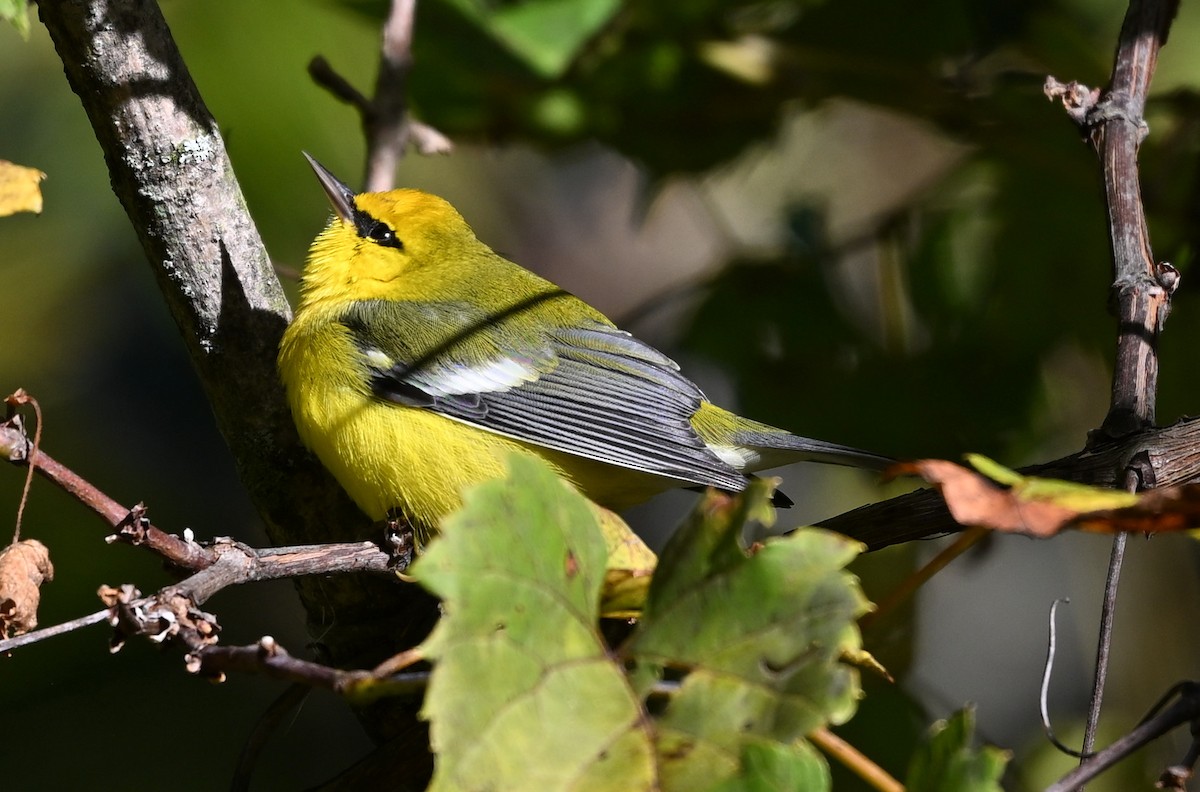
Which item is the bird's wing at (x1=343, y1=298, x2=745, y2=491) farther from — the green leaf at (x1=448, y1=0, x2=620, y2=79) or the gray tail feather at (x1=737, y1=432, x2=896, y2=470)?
the green leaf at (x1=448, y1=0, x2=620, y2=79)

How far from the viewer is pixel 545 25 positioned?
2693 millimetres

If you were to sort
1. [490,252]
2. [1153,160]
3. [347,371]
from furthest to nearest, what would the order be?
[490,252] < [1153,160] < [347,371]

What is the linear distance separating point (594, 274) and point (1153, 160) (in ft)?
9.32

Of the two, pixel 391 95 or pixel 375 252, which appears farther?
pixel 375 252

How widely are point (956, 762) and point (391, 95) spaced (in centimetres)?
212

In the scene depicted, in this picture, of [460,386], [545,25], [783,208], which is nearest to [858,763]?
[460,386]

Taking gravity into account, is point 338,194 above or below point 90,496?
above

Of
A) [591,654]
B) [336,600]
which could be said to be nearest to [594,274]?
[336,600]

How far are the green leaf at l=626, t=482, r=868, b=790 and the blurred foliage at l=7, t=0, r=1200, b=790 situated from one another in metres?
1.24

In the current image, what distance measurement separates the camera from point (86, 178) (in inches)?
157

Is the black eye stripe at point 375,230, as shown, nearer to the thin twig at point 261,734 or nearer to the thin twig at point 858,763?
the thin twig at point 261,734

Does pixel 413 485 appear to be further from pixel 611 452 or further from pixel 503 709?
pixel 503 709

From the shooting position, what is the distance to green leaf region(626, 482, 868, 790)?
1224 millimetres

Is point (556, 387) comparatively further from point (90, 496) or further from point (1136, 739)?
point (1136, 739)
